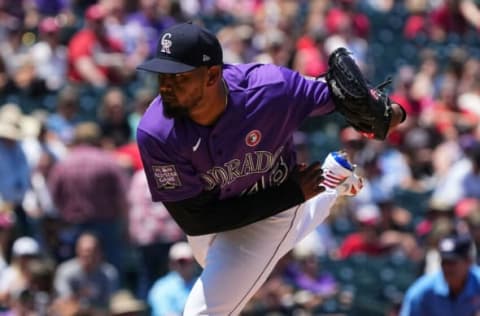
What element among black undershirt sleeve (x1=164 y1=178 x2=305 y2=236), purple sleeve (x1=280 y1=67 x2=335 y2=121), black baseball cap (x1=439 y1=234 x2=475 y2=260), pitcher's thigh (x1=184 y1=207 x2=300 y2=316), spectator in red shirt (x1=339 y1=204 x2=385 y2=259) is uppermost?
purple sleeve (x1=280 y1=67 x2=335 y2=121)

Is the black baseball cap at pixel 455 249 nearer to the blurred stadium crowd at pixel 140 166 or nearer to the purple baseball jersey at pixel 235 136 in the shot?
the blurred stadium crowd at pixel 140 166

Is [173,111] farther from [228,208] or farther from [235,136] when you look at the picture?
[228,208]

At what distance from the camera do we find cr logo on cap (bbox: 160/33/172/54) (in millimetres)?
5265

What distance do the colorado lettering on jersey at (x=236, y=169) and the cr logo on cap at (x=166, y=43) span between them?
62 cm

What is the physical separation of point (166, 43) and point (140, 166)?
4545 millimetres

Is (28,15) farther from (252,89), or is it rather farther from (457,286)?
(252,89)

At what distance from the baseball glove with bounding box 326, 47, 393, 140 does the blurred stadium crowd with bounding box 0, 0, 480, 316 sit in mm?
2522

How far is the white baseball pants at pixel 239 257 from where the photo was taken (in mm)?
5656

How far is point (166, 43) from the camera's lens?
5.30m

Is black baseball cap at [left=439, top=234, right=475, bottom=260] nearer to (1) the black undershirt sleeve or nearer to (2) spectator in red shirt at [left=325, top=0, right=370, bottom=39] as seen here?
(1) the black undershirt sleeve

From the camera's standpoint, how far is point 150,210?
943 centimetres

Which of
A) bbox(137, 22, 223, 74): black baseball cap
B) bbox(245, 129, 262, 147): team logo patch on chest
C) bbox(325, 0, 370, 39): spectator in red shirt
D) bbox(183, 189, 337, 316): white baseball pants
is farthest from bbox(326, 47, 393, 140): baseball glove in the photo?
bbox(325, 0, 370, 39): spectator in red shirt

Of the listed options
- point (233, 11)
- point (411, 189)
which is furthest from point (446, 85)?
point (233, 11)

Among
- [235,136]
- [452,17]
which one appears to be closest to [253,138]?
[235,136]
